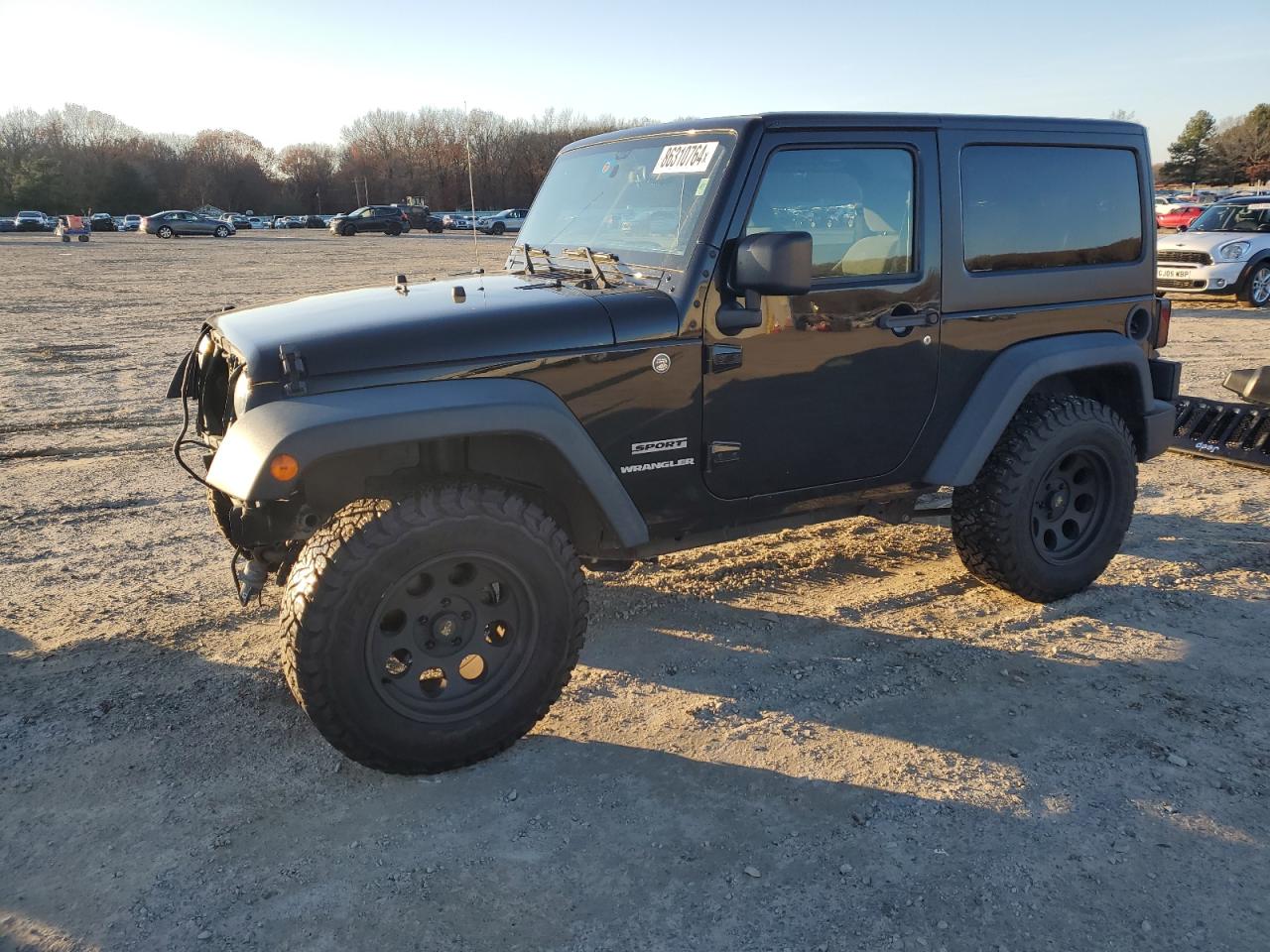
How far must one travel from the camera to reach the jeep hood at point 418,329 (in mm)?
2902

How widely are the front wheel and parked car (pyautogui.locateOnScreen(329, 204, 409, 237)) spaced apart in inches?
1598

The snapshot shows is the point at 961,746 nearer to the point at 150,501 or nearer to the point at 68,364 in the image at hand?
the point at 150,501

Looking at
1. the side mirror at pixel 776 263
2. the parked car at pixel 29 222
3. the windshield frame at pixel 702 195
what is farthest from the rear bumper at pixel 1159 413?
the parked car at pixel 29 222

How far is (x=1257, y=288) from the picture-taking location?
1482cm

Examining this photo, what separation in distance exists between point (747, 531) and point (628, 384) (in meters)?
0.93

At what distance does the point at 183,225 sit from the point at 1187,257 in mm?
46765

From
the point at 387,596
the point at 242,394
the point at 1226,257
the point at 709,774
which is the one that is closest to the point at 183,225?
the point at 1226,257

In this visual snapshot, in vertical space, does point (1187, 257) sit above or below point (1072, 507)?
above

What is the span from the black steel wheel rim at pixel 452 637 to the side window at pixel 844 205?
1.63 m

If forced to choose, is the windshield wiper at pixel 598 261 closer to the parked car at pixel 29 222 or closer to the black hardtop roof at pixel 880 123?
the black hardtop roof at pixel 880 123

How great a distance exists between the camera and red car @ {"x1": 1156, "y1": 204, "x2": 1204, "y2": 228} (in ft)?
82.6

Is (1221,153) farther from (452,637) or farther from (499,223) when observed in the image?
(452,637)

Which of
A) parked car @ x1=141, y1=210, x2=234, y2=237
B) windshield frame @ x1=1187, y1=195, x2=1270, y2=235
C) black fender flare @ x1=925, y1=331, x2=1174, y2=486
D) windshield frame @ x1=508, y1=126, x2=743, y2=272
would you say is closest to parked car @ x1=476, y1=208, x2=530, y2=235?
parked car @ x1=141, y1=210, x2=234, y2=237

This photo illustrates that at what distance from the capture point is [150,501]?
19.1 ft
